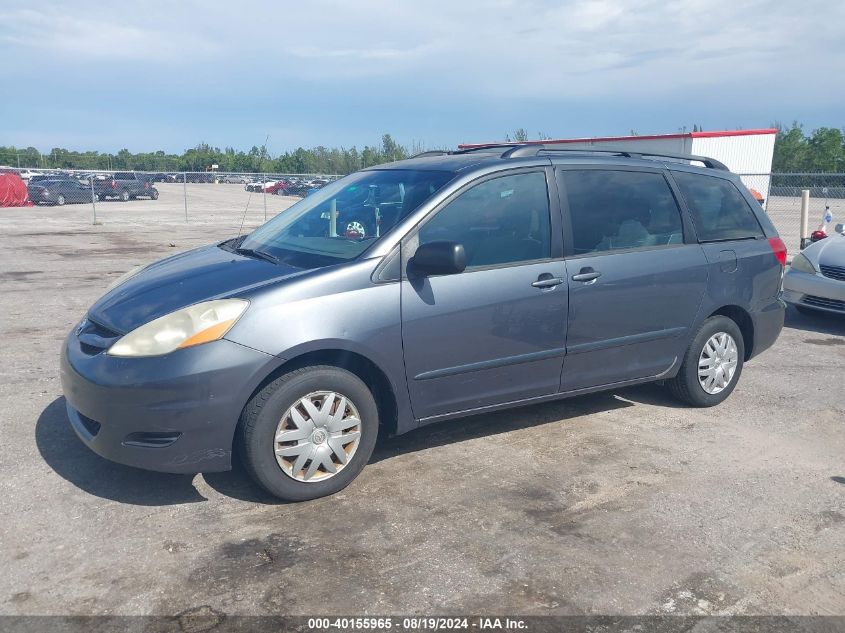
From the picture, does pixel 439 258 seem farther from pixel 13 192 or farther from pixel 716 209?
pixel 13 192

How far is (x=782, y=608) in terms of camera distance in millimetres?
3107

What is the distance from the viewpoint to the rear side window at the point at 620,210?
188 inches

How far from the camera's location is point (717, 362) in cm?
555

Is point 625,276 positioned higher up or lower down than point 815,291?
higher up

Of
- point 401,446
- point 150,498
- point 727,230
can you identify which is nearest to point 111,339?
point 150,498

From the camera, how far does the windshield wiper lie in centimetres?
438

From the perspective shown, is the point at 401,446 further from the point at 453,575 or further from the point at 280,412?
the point at 453,575

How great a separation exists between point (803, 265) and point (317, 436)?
7043mm

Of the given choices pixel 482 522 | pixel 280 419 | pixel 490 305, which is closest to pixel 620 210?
pixel 490 305

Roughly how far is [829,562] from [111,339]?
3.60 metres

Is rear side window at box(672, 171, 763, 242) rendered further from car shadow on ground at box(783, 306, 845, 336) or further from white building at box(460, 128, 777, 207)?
white building at box(460, 128, 777, 207)

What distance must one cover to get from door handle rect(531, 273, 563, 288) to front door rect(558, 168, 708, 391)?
12 centimetres

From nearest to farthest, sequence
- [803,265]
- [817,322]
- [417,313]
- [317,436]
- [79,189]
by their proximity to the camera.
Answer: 1. [317,436]
2. [417,313]
3. [803,265]
4. [817,322]
5. [79,189]

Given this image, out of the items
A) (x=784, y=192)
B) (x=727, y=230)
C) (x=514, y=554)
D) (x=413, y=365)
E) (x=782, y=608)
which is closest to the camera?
(x=782, y=608)
